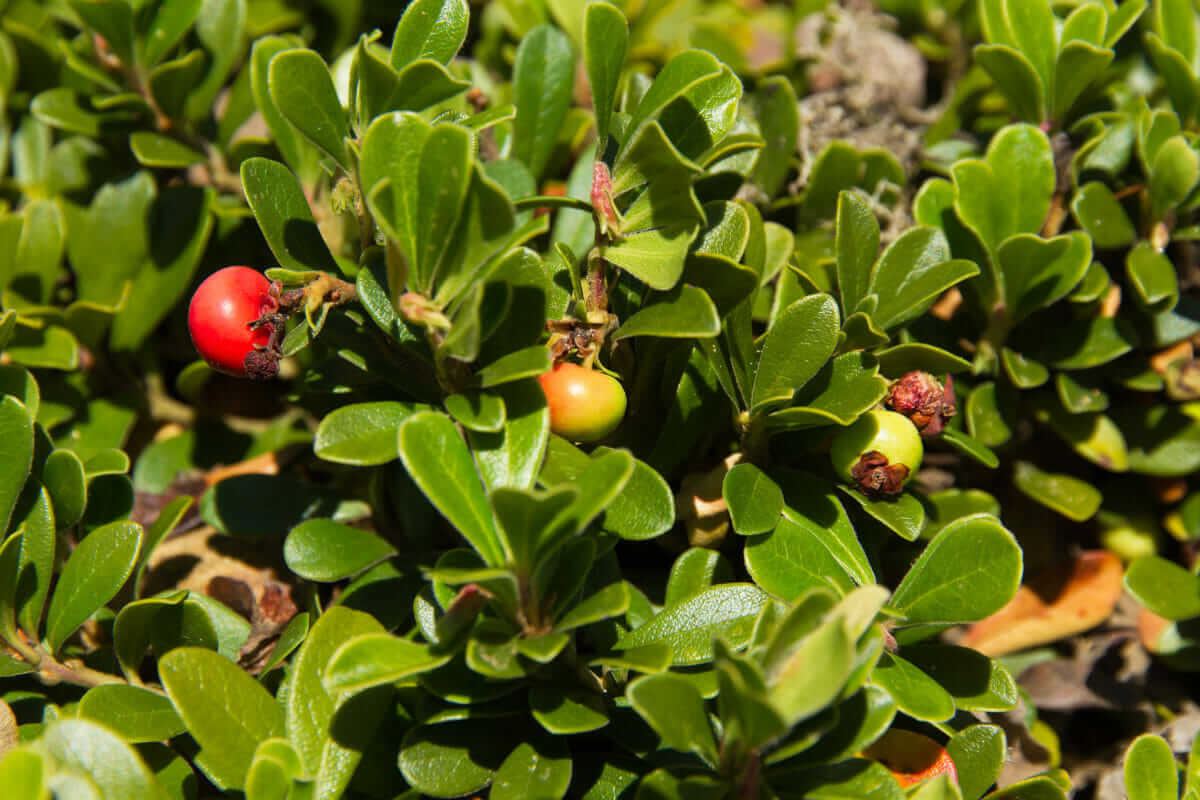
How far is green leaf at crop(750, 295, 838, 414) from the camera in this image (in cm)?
186

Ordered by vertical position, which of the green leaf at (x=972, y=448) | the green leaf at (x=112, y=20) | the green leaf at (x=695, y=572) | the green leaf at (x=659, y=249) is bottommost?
the green leaf at (x=695, y=572)

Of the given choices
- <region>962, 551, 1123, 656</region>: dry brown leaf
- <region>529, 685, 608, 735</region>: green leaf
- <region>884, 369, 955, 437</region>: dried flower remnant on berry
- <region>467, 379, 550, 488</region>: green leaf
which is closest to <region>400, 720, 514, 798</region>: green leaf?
<region>529, 685, 608, 735</region>: green leaf

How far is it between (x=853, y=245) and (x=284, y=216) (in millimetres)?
1168

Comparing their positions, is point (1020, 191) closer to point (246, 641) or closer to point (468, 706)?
point (468, 706)

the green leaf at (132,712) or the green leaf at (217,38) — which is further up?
the green leaf at (217,38)

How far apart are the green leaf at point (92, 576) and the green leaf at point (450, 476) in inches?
29.7

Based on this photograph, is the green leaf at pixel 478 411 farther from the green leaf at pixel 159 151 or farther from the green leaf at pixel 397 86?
the green leaf at pixel 159 151

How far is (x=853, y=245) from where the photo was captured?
6.88ft

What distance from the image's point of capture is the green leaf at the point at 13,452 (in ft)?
6.36

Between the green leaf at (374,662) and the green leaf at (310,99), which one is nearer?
the green leaf at (374,662)

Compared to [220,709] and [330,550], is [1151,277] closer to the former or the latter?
[330,550]

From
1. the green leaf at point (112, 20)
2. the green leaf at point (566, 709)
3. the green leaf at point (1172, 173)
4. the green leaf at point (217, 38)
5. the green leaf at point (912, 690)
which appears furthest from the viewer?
the green leaf at point (217, 38)

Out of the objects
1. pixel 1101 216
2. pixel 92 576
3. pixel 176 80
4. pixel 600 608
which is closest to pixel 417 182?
pixel 600 608

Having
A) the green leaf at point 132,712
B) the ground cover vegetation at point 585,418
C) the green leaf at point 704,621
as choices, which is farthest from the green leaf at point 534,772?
the green leaf at point 132,712
